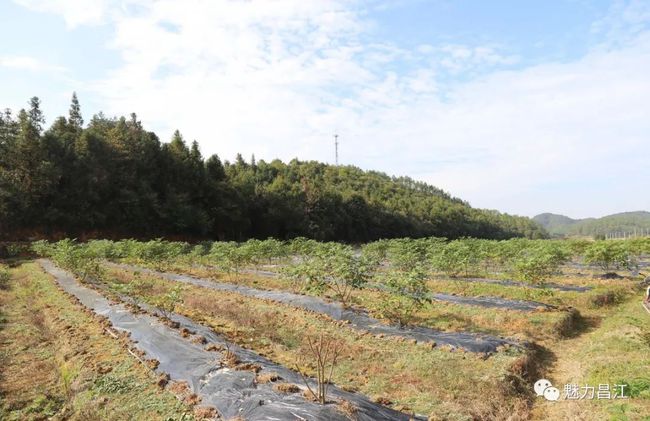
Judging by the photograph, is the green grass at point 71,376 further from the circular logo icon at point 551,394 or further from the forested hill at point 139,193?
the forested hill at point 139,193

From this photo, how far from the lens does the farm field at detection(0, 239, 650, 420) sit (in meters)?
6.16

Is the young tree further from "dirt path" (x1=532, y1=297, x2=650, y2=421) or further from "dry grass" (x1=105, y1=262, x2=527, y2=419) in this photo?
"dirt path" (x1=532, y1=297, x2=650, y2=421)

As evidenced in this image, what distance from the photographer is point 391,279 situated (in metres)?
10.7

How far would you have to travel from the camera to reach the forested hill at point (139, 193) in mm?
33594

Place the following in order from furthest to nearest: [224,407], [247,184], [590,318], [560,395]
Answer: [247,184], [590,318], [560,395], [224,407]

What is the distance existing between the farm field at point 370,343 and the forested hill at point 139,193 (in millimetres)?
18960

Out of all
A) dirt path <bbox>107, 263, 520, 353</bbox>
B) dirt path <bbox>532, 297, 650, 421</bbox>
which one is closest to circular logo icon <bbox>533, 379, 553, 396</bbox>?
dirt path <bbox>532, 297, 650, 421</bbox>

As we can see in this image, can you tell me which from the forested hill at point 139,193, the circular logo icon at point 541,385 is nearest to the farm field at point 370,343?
the circular logo icon at point 541,385

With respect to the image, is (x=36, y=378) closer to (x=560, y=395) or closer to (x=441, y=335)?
(x=441, y=335)

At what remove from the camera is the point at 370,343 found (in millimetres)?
9531

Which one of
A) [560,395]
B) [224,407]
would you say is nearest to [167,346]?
[224,407]

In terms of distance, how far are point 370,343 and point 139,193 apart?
121 ft

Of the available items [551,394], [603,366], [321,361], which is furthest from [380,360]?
[603,366]

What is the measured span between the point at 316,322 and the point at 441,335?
3.51m
